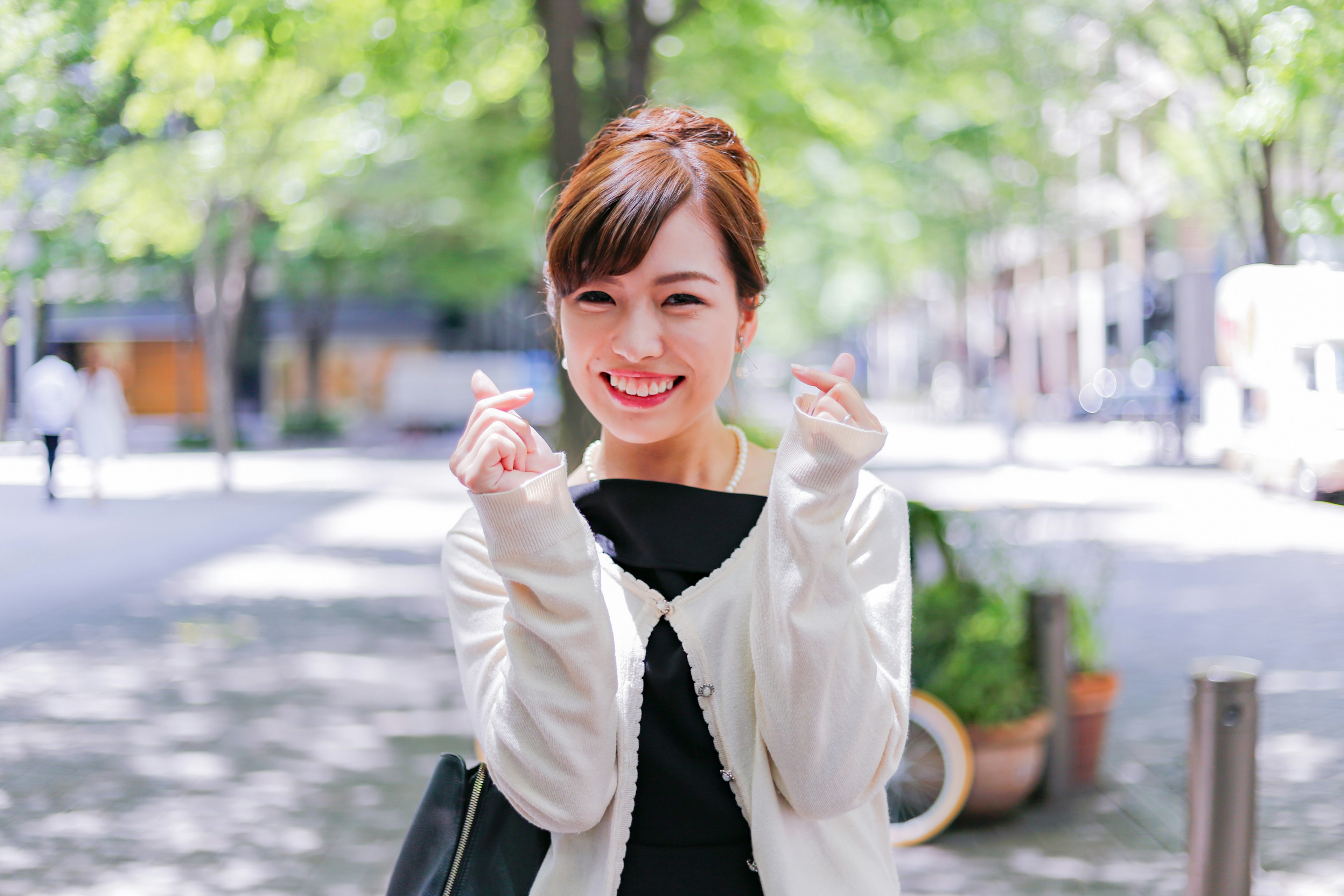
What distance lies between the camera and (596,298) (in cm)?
162

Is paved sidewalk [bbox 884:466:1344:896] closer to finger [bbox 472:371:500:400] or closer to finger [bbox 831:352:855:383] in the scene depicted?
finger [bbox 831:352:855:383]

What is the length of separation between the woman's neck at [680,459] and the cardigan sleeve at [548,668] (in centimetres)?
27

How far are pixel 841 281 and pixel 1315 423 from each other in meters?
46.7

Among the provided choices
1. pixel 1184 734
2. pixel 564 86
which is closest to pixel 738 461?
pixel 1184 734

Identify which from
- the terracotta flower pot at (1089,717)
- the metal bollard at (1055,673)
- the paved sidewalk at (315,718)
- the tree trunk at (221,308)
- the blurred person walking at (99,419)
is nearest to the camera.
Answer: the blurred person walking at (99,419)

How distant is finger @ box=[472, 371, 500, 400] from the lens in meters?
1.52

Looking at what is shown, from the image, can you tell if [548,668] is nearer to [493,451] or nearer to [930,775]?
[493,451]

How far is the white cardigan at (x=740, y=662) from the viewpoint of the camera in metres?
1.45

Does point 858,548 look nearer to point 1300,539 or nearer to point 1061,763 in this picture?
point 1300,539

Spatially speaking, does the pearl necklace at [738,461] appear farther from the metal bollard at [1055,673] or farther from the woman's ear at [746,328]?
the metal bollard at [1055,673]

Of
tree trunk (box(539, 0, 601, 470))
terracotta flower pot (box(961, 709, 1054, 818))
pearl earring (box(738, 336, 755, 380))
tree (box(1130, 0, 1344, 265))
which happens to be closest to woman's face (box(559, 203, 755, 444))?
pearl earring (box(738, 336, 755, 380))

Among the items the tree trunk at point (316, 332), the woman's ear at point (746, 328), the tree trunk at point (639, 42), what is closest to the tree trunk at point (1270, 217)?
the woman's ear at point (746, 328)

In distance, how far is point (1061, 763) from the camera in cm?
535

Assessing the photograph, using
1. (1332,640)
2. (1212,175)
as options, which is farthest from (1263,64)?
(1332,640)
